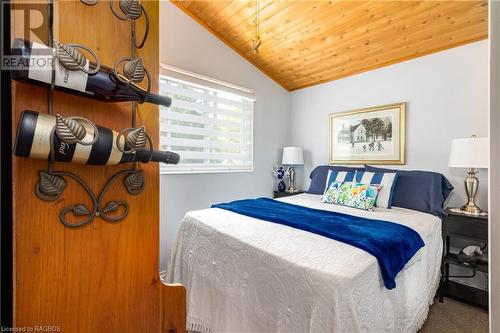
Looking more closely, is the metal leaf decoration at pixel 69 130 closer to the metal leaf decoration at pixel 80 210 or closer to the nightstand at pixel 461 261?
the metal leaf decoration at pixel 80 210

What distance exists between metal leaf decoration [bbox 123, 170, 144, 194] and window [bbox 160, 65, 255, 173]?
2112 millimetres

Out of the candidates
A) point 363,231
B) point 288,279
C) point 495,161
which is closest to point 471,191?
point 363,231

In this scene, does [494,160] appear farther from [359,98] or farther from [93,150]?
[359,98]

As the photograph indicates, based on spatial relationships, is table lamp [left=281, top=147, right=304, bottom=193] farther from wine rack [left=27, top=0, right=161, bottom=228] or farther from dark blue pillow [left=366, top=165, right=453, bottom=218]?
wine rack [left=27, top=0, right=161, bottom=228]

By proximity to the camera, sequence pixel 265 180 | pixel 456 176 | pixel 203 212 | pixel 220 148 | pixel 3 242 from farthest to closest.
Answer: pixel 265 180, pixel 220 148, pixel 456 176, pixel 203 212, pixel 3 242

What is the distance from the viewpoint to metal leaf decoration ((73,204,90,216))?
1.52 feet

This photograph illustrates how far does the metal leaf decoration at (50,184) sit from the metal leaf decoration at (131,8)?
0.37 metres

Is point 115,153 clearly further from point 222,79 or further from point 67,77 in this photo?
point 222,79

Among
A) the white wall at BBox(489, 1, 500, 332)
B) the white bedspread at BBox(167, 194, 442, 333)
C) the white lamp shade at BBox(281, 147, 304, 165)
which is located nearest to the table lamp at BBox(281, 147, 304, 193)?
the white lamp shade at BBox(281, 147, 304, 165)

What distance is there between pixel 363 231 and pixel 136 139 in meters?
1.50

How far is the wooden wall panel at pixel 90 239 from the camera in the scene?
0.41 m

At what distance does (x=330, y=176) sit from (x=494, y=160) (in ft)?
7.26

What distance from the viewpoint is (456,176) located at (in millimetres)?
2463

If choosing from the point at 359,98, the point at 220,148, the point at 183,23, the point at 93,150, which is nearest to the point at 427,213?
the point at 359,98
